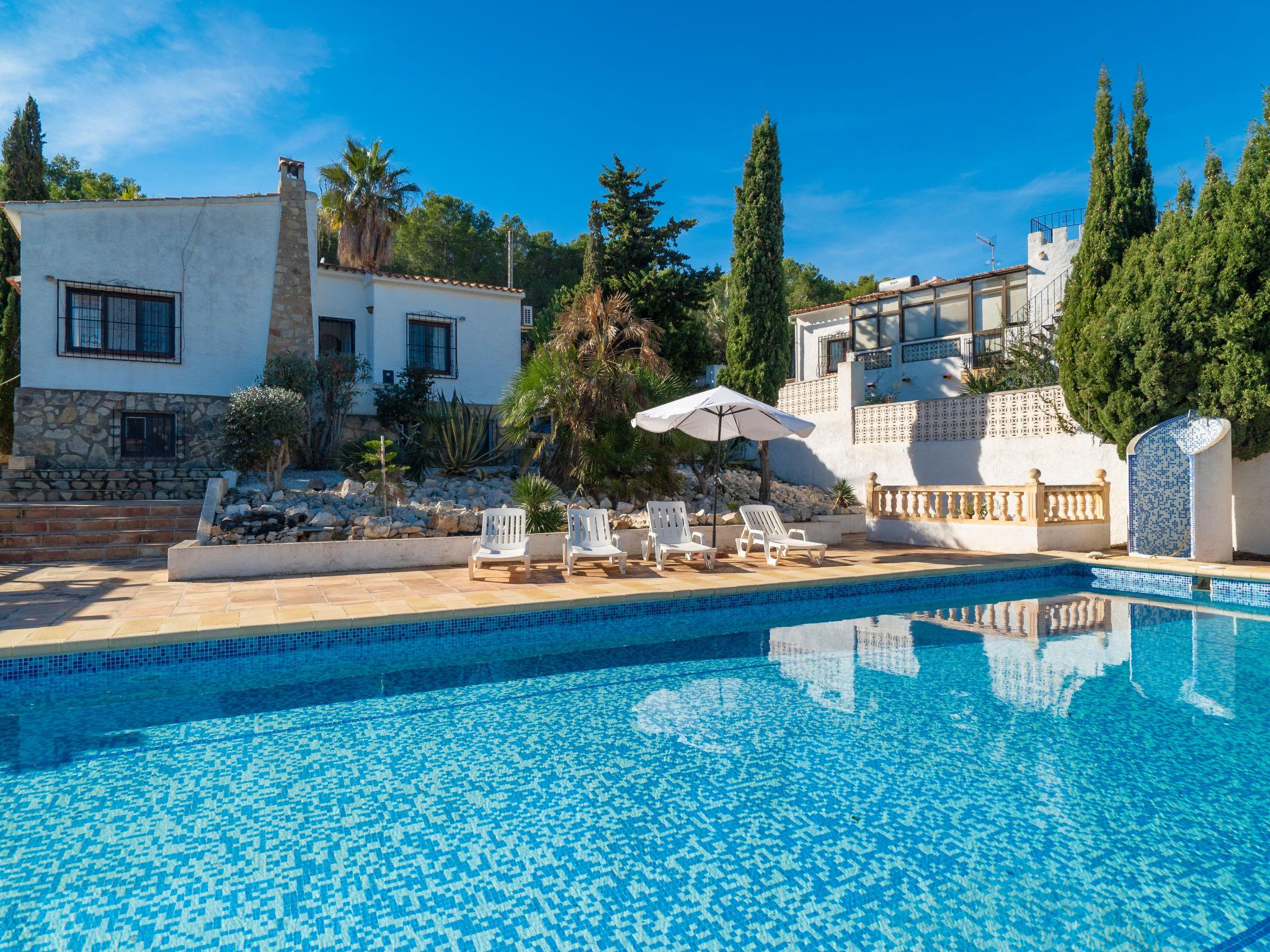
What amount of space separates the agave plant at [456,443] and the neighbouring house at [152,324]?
3601mm

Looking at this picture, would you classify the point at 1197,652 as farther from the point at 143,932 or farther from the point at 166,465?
the point at 166,465

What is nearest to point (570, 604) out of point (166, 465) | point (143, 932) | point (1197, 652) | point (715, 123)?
point (143, 932)

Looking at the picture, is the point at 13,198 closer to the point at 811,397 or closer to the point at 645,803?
the point at 811,397

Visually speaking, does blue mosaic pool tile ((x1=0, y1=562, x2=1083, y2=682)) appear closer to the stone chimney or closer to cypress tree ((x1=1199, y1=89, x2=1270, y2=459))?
cypress tree ((x1=1199, y1=89, x2=1270, y2=459))

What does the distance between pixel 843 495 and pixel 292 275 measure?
1327 centimetres

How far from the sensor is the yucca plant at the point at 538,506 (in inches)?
444

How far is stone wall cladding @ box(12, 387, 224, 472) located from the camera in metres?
14.6

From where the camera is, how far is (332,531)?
33.6 ft

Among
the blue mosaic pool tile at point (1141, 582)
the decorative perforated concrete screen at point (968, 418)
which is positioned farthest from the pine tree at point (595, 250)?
the blue mosaic pool tile at point (1141, 582)

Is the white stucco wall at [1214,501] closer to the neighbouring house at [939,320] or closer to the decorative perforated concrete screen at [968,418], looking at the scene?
the decorative perforated concrete screen at [968,418]

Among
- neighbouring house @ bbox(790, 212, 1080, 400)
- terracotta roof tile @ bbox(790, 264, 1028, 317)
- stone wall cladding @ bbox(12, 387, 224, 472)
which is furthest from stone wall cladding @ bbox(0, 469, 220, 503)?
terracotta roof tile @ bbox(790, 264, 1028, 317)

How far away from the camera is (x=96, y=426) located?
15070 millimetres

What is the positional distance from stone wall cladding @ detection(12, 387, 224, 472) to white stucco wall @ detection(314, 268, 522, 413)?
3360 mm

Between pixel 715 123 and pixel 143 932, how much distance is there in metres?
19.8
